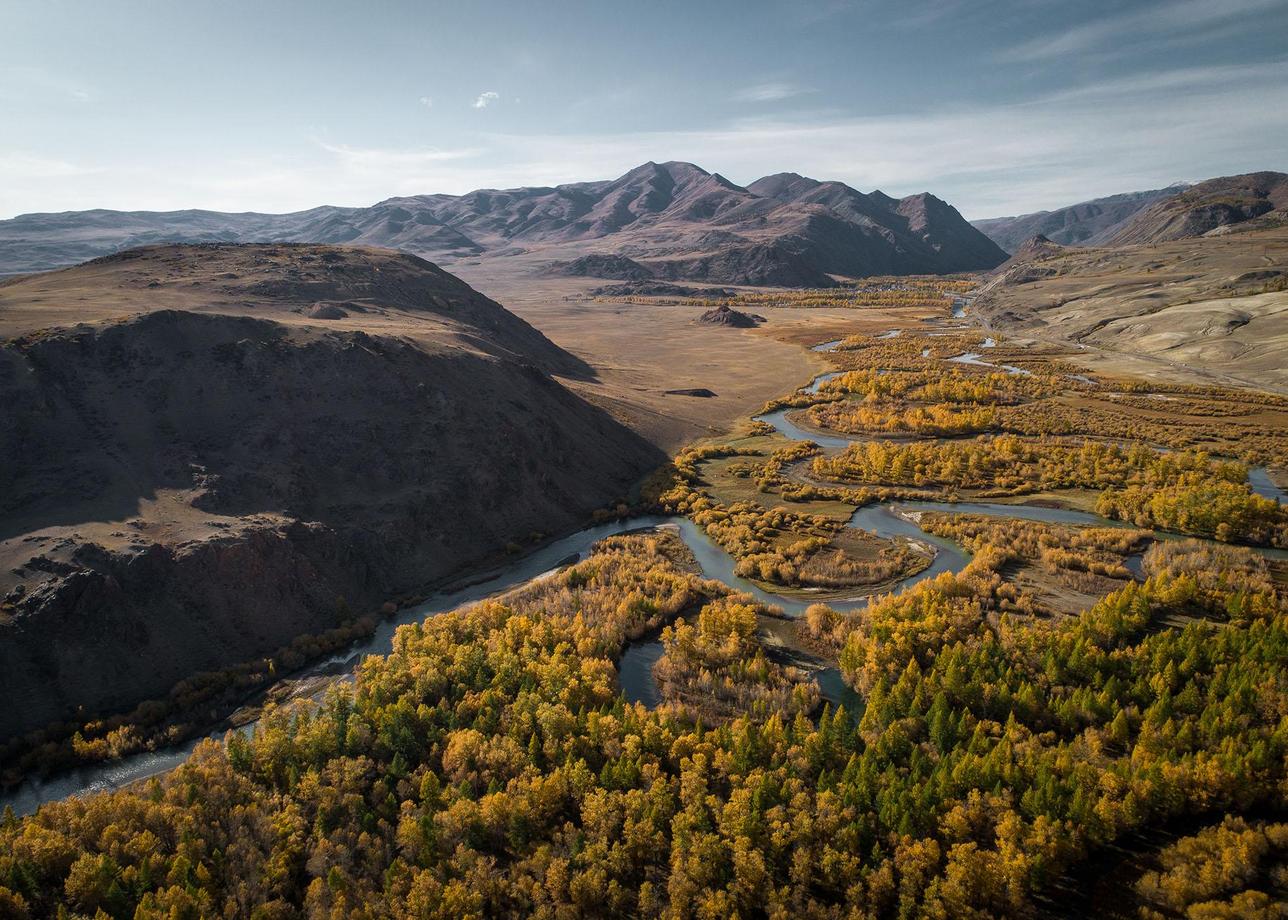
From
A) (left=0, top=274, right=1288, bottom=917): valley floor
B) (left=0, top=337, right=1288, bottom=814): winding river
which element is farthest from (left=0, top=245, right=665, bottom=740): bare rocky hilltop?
(left=0, top=274, right=1288, bottom=917): valley floor

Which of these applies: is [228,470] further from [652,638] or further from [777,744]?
[777,744]

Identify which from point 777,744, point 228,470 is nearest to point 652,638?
point 777,744

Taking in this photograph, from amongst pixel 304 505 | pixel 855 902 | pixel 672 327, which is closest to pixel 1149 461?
pixel 855 902

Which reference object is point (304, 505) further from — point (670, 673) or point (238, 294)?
point (238, 294)

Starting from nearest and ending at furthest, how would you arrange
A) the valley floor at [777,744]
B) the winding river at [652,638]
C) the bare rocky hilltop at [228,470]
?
1. the valley floor at [777,744]
2. the winding river at [652,638]
3. the bare rocky hilltop at [228,470]

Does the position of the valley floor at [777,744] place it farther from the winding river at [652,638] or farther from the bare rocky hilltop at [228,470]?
the bare rocky hilltop at [228,470]

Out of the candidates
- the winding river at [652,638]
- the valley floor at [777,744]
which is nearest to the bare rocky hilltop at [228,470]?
the winding river at [652,638]

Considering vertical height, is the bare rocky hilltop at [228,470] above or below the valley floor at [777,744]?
above
